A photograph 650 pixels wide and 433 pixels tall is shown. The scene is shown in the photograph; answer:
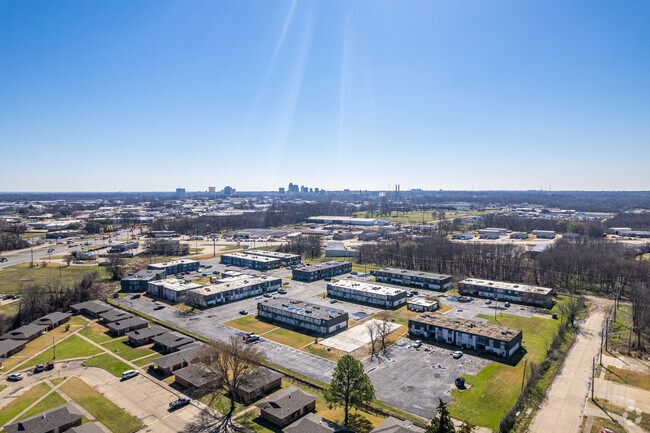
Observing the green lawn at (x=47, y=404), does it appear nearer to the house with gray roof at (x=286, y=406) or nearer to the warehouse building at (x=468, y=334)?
the house with gray roof at (x=286, y=406)

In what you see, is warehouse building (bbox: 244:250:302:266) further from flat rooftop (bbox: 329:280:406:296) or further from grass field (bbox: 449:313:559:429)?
grass field (bbox: 449:313:559:429)

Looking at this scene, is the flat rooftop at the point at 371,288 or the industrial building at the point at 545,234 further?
the industrial building at the point at 545,234

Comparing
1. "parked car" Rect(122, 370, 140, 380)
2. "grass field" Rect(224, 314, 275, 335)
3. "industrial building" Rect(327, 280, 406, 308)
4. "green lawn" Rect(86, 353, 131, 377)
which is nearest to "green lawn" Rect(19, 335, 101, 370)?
"green lawn" Rect(86, 353, 131, 377)

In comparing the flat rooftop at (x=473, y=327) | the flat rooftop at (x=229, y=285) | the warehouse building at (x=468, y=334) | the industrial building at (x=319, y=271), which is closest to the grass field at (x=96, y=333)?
the flat rooftop at (x=229, y=285)

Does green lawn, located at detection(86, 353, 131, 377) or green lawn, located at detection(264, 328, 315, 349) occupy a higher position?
green lawn, located at detection(86, 353, 131, 377)

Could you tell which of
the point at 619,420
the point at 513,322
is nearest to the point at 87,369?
the point at 619,420
